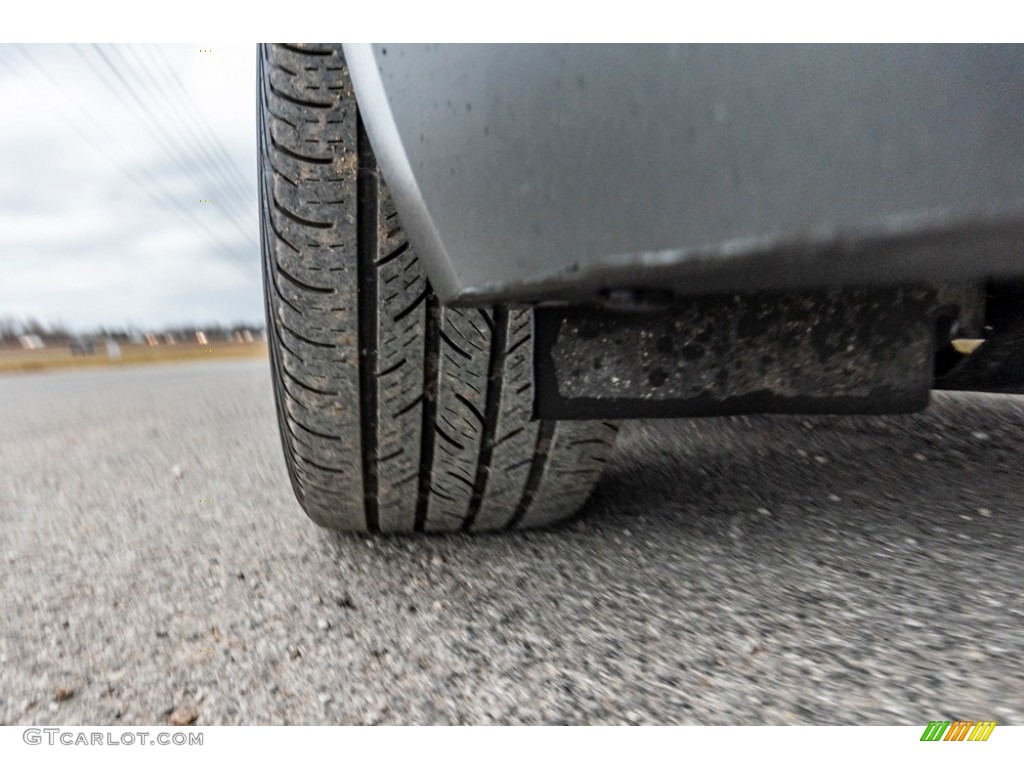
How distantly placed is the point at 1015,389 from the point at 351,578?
90 cm

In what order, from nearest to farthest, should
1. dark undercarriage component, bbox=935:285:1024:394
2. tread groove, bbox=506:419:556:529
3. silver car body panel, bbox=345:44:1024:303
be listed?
silver car body panel, bbox=345:44:1024:303, dark undercarriage component, bbox=935:285:1024:394, tread groove, bbox=506:419:556:529

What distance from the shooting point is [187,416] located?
282cm

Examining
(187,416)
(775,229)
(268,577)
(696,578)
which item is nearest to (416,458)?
(268,577)

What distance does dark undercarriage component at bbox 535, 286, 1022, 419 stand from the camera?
24.7 inches

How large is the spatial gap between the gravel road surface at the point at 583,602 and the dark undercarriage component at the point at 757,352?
264 millimetres

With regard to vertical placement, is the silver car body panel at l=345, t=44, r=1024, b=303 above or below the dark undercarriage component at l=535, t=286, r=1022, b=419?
above

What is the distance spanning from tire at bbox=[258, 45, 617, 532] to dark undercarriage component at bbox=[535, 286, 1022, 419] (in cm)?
16

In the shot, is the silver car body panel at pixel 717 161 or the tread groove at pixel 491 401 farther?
the tread groove at pixel 491 401

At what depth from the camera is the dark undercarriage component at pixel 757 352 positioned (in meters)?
0.63

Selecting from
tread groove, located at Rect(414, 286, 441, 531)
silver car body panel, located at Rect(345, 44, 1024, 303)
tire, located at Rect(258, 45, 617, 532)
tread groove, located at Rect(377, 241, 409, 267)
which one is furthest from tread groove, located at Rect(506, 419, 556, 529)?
silver car body panel, located at Rect(345, 44, 1024, 303)

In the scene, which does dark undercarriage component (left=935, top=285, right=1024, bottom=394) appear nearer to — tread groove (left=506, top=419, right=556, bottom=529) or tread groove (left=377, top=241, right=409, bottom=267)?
tread groove (left=506, top=419, right=556, bottom=529)
